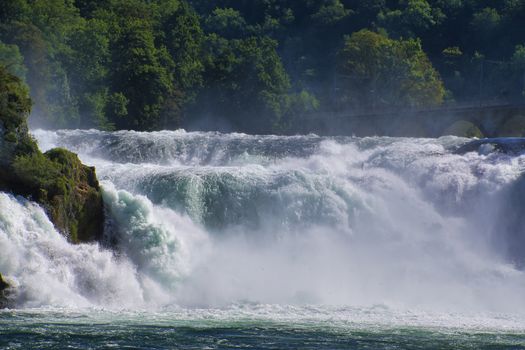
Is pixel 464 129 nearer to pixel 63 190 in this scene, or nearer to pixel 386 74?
pixel 386 74

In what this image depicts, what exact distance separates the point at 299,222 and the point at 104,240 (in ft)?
25.3

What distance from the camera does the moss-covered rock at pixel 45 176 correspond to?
131 ft

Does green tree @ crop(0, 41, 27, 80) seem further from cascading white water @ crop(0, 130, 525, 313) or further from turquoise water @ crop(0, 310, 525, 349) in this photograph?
turquoise water @ crop(0, 310, 525, 349)

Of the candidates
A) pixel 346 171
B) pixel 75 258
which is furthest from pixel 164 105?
pixel 75 258

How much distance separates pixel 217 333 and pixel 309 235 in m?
12.7

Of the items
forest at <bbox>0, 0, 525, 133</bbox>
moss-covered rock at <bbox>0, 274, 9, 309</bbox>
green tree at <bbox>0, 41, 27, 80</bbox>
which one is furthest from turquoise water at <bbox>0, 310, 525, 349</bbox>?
green tree at <bbox>0, 41, 27, 80</bbox>

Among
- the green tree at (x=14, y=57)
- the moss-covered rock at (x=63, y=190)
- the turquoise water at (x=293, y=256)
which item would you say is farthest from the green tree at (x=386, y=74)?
the moss-covered rock at (x=63, y=190)

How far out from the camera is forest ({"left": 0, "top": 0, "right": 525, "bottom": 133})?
8812 centimetres

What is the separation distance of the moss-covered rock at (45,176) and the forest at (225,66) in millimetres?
42470

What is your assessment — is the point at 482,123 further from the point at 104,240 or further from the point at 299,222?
the point at 104,240

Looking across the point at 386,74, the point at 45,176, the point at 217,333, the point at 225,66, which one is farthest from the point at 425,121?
the point at 217,333

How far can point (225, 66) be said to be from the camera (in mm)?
94000

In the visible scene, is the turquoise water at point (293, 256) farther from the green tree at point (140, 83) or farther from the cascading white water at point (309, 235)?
the green tree at point (140, 83)

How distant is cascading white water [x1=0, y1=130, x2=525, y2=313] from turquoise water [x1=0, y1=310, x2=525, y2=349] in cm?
292
